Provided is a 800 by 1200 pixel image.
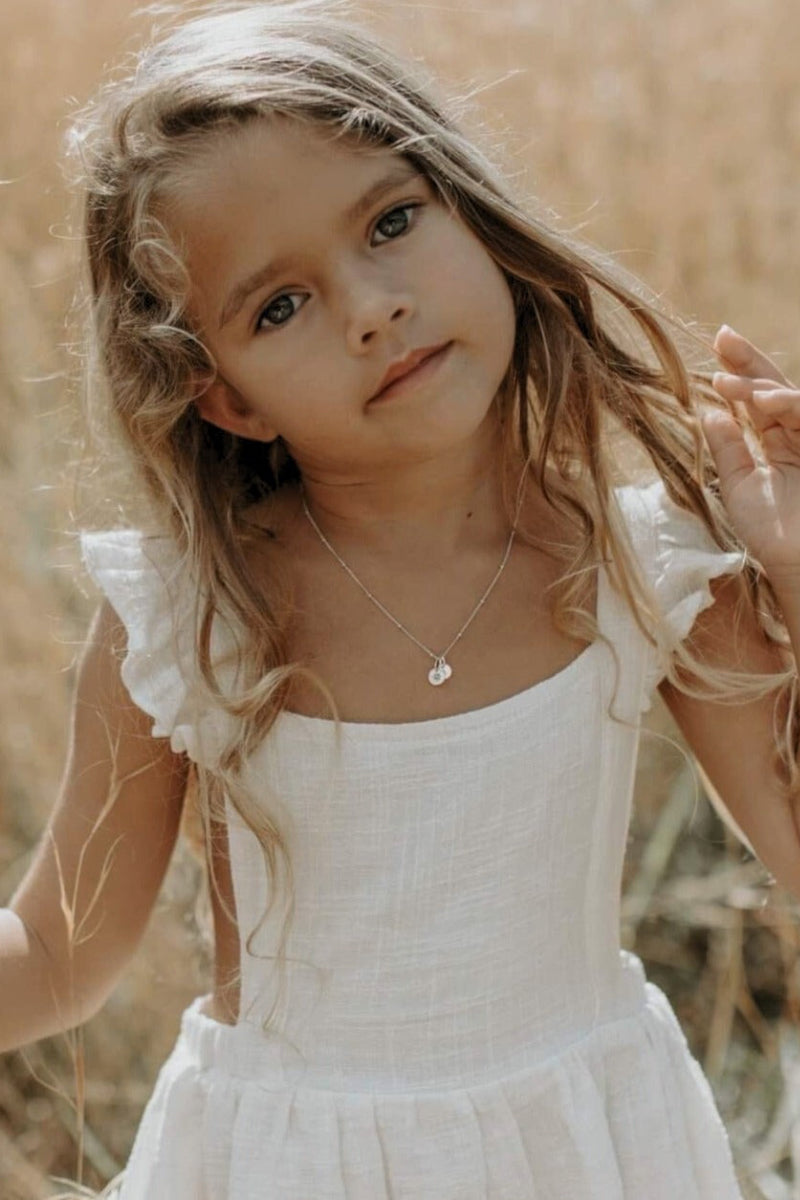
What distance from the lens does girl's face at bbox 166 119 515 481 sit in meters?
1.43

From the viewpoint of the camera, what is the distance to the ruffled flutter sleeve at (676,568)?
155cm

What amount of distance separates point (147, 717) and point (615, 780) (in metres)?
0.41

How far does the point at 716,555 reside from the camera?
61.2 inches

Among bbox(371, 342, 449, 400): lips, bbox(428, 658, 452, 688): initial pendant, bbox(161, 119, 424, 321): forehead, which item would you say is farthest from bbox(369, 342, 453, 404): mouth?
bbox(428, 658, 452, 688): initial pendant

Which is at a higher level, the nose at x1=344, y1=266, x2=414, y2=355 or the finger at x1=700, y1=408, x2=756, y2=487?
the nose at x1=344, y1=266, x2=414, y2=355

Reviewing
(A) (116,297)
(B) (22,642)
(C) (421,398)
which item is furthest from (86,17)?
(C) (421,398)

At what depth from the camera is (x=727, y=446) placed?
1.59 m

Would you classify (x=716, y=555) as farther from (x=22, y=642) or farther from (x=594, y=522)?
(x=22, y=642)

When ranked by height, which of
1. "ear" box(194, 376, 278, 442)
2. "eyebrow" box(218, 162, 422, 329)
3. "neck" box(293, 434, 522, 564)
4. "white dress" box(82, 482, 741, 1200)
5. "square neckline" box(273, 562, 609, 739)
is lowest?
"white dress" box(82, 482, 741, 1200)

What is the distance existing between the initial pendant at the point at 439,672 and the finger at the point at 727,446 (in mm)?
285

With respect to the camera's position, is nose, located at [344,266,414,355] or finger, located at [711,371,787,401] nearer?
nose, located at [344,266,414,355]

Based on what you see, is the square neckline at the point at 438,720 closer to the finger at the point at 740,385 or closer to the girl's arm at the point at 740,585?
the girl's arm at the point at 740,585

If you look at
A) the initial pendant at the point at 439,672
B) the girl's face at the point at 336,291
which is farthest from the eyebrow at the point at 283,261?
the initial pendant at the point at 439,672

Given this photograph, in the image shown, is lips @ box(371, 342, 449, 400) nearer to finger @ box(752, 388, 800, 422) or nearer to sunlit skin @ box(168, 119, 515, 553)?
sunlit skin @ box(168, 119, 515, 553)
